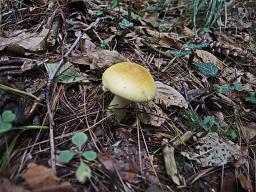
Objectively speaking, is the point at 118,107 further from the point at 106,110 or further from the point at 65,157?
the point at 65,157

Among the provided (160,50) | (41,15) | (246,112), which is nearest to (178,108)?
(246,112)

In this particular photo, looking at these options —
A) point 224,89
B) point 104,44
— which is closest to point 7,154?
point 104,44

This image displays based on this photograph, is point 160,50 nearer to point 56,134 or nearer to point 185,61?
point 185,61

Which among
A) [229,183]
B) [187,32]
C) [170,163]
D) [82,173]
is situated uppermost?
[82,173]

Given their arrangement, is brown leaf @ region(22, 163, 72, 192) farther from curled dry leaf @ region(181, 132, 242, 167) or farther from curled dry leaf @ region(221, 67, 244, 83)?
curled dry leaf @ region(221, 67, 244, 83)

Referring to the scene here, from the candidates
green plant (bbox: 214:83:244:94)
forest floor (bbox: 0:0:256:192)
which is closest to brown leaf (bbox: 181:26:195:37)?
forest floor (bbox: 0:0:256:192)

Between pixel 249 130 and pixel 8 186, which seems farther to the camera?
pixel 249 130

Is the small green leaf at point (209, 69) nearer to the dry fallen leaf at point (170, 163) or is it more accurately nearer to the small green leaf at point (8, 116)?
the dry fallen leaf at point (170, 163)

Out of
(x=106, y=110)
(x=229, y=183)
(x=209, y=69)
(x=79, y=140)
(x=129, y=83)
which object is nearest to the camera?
(x=79, y=140)
